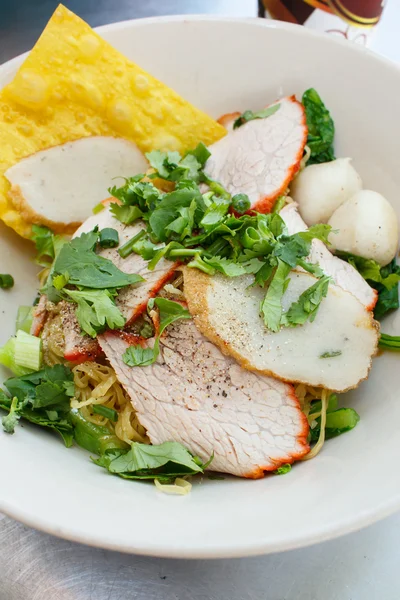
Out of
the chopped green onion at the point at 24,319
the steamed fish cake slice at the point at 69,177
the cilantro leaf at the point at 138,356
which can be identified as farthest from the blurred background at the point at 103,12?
the cilantro leaf at the point at 138,356

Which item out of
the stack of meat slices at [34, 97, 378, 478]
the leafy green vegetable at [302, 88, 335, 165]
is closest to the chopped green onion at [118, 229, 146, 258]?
the stack of meat slices at [34, 97, 378, 478]

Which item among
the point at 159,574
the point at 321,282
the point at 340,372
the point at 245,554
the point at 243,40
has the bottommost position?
the point at 159,574

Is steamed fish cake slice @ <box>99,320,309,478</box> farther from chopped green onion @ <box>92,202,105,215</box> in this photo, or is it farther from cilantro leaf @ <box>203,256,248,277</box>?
chopped green onion @ <box>92,202,105,215</box>

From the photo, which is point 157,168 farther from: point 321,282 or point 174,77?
point 321,282

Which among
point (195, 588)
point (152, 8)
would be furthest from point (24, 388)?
point (152, 8)

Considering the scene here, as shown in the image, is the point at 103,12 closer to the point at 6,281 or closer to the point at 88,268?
the point at 6,281

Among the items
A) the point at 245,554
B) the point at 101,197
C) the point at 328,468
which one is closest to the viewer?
the point at 245,554

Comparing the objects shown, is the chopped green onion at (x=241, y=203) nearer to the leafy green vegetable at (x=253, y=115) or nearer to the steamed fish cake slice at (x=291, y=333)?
the steamed fish cake slice at (x=291, y=333)
